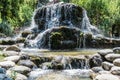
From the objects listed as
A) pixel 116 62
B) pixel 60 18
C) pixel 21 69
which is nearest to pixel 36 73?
pixel 21 69

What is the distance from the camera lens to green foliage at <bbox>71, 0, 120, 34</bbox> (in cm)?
3006

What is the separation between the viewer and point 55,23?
23.3 meters

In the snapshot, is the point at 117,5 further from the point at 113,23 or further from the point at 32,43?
the point at 32,43

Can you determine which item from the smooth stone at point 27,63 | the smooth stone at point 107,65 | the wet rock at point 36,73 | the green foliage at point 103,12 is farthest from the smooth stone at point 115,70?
the green foliage at point 103,12

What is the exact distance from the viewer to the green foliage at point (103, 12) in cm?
3006

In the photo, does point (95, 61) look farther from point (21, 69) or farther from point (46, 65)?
point (21, 69)

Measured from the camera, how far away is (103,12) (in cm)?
3028

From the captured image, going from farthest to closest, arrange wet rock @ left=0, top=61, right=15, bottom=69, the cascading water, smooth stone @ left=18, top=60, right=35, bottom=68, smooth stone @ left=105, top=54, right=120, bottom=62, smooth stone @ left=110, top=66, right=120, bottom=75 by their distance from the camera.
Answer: the cascading water
smooth stone @ left=105, top=54, right=120, bottom=62
smooth stone @ left=18, top=60, right=35, bottom=68
wet rock @ left=0, top=61, right=15, bottom=69
smooth stone @ left=110, top=66, right=120, bottom=75

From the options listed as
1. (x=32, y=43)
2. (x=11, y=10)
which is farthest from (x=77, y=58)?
(x=32, y=43)

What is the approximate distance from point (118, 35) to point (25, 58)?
20.3m

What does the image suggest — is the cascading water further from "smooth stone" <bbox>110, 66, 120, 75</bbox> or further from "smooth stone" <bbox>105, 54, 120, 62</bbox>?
"smooth stone" <bbox>110, 66, 120, 75</bbox>

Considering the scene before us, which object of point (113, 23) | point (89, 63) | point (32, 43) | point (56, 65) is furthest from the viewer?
point (113, 23)

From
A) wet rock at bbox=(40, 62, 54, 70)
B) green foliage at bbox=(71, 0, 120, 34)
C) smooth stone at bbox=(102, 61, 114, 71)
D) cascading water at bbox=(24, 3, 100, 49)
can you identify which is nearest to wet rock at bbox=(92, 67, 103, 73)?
smooth stone at bbox=(102, 61, 114, 71)

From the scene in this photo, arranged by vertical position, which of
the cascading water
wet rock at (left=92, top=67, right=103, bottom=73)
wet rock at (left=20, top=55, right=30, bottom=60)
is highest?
the cascading water
